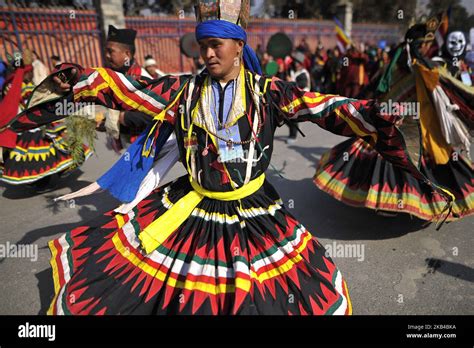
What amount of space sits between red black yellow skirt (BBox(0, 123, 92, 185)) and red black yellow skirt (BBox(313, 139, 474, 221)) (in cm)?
335

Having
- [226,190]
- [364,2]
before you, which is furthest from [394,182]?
[364,2]

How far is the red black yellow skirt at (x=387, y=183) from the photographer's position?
3.31 m

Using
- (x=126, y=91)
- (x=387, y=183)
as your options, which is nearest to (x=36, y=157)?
(x=126, y=91)

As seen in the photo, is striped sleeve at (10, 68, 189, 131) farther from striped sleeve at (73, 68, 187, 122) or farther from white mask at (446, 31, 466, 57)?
white mask at (446, 31, 466, 57)

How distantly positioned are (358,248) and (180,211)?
78.2 inches

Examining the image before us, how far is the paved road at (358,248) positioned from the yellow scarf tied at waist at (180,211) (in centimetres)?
125

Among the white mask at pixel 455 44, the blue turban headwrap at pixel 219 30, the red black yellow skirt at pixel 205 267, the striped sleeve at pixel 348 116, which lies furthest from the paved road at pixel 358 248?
the white mask at pixel 455 44

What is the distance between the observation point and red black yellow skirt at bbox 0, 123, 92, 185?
4.43 meters

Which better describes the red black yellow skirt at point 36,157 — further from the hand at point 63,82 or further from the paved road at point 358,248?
the hand at point 63,82

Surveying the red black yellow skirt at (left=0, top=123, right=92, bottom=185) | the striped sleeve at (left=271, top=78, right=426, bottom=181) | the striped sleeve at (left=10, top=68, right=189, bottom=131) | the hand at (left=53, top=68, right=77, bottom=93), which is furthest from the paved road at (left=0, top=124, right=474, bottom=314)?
the hand at (left=53, top=68, right=77, bottom=93)

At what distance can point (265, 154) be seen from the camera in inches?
85.1

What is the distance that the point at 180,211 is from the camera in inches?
84.0

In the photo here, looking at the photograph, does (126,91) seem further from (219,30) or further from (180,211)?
(180,211)

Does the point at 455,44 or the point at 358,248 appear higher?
the point at 455,44
